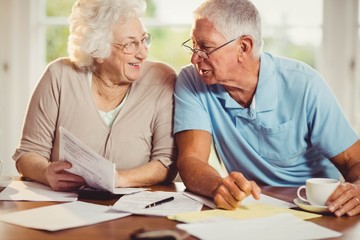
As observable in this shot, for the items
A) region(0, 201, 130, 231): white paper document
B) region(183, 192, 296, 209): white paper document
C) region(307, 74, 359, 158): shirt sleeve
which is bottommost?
region(183, 192, 296, 209): white paper document

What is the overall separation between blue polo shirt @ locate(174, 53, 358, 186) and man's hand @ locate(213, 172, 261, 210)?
481 millimetres

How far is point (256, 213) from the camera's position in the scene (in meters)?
1.52

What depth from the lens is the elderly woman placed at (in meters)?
2.11

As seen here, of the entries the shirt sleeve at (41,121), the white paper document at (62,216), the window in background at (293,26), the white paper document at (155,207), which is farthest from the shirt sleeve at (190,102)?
the window in background at (293,26)

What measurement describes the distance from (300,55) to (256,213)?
6.74 feet

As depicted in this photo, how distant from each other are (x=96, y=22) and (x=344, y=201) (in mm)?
1149

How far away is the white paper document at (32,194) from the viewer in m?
1.70

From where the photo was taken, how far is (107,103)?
2.20 meters

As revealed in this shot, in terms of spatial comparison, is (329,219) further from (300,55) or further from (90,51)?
(300,55)

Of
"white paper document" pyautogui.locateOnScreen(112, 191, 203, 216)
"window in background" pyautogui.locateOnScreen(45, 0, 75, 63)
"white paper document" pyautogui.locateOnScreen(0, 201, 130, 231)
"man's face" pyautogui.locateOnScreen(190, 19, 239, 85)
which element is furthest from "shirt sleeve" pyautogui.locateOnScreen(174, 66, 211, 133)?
"window in background" pyautogui.locateOnScreen(45, 0, 75, 63)

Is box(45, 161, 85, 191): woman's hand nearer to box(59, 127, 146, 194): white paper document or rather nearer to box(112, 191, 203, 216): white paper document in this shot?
box(59, 127, 146, 194): white paper document

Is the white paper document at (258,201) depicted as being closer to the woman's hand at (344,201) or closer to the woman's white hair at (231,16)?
the woman's hand at (344,201)

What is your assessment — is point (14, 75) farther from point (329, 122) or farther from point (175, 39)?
point (329, 122)

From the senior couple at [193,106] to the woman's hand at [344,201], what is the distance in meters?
0.42
